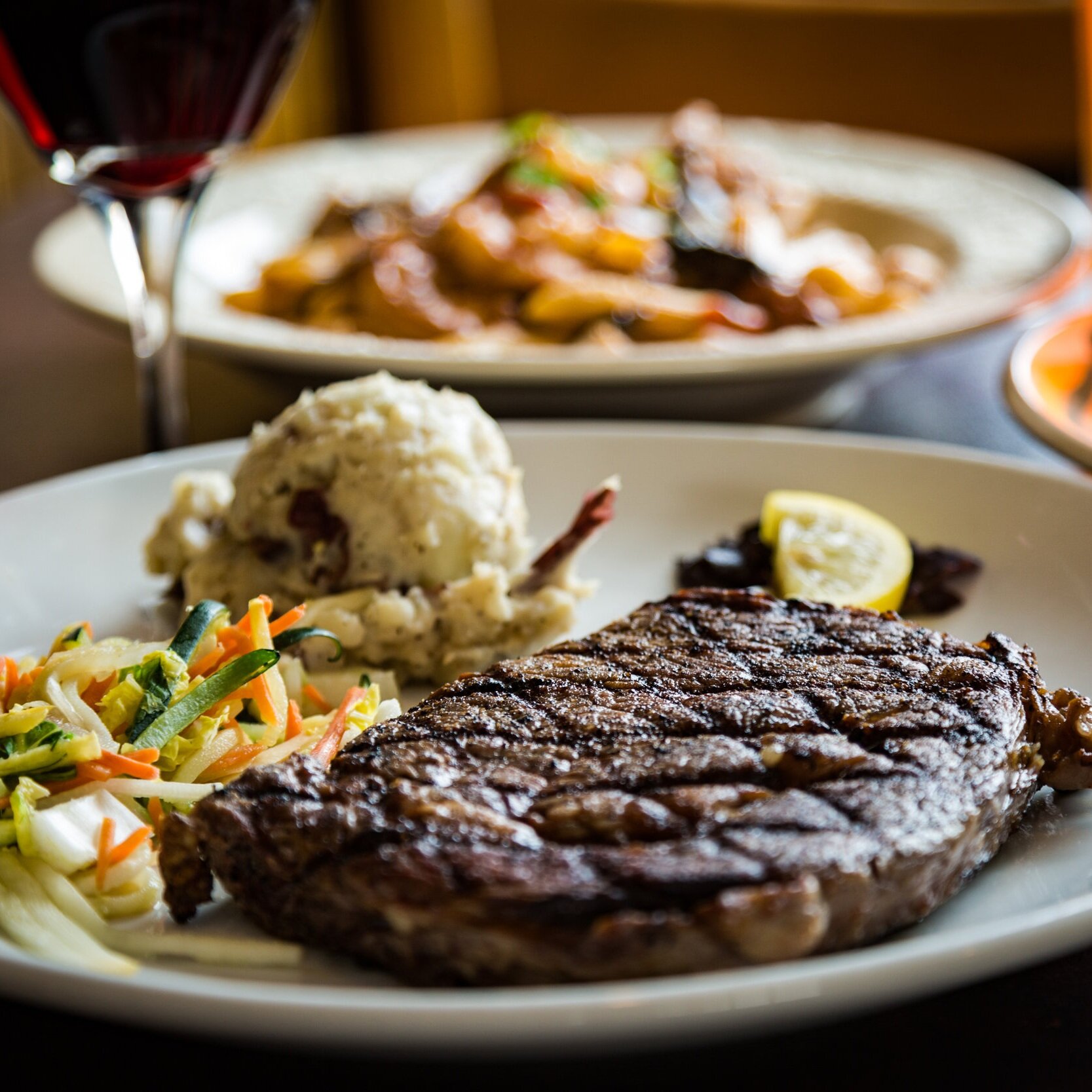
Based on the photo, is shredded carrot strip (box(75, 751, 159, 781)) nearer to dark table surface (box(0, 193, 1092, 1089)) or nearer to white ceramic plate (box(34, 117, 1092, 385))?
dark table surface (box(0, 193, 1092, 1089))

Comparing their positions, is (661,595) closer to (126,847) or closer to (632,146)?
(126,847)

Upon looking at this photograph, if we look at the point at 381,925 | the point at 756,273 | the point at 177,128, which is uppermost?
the point at 177,128

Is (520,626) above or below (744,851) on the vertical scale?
below

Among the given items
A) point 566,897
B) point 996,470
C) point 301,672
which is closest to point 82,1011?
point 566,897

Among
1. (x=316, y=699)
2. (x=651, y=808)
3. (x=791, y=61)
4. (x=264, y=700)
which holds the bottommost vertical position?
(x=791, y=61)

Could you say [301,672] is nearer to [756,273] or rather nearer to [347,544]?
[347,544]

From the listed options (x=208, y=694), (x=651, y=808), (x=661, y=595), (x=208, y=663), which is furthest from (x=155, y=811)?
(x=661, y=595)

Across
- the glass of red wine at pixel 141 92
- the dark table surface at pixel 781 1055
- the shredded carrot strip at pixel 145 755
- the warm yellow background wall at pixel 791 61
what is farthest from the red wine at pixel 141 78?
the warm yellow background wall at pixel 791 61
